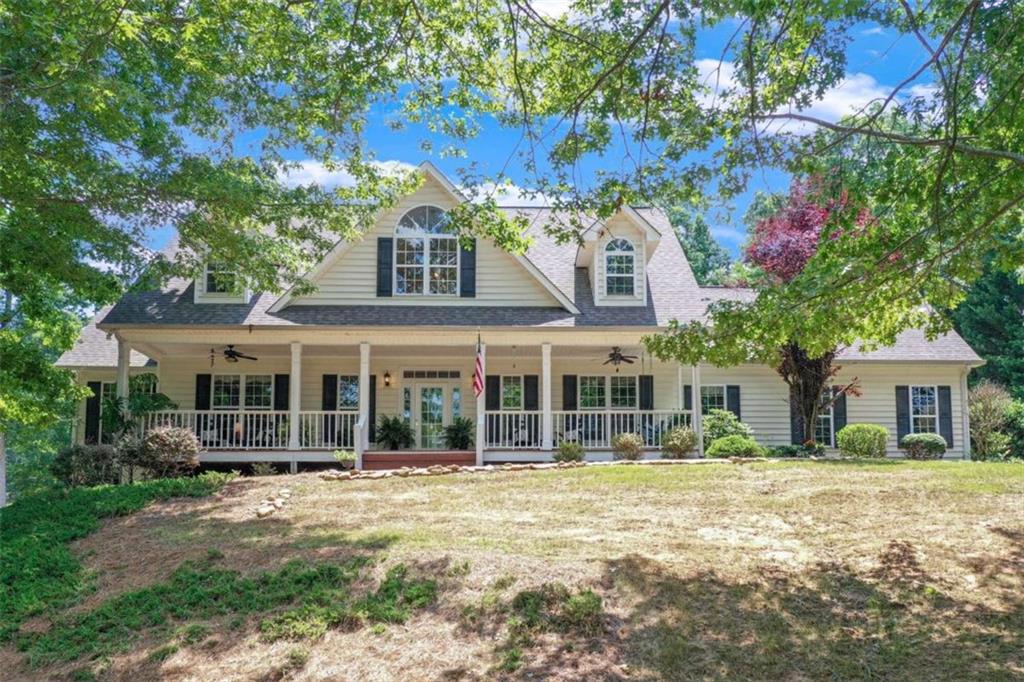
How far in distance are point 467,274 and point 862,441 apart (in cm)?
972

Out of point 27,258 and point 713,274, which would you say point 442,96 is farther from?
point 713,274

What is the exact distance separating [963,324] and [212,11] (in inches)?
1306

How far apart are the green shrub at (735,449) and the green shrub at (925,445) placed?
18.0 ft

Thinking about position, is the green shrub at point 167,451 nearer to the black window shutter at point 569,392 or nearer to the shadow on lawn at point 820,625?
the black window shutter at point 569,392

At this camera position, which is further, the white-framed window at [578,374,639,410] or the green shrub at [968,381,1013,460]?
the green shrub at [968,381,1013,460]

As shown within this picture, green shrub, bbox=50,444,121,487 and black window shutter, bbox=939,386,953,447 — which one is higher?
black window shutter, bbox=939,386,953,447

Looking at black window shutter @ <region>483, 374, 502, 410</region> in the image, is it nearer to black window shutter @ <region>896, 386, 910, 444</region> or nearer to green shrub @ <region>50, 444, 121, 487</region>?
green shrub @ <region>50, 444, 121, 487</region>

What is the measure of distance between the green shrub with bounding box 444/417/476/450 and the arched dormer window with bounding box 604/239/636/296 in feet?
14.9

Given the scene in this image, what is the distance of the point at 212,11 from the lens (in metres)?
9.76

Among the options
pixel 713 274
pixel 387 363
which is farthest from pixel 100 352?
pixel 713 274

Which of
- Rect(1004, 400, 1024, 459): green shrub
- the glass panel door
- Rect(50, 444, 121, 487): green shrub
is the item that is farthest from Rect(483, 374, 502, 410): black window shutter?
Rect(1004, 400, 1024, 459): green shrub

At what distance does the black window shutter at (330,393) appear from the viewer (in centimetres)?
1972

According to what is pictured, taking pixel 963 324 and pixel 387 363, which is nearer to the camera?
pixel 387 363

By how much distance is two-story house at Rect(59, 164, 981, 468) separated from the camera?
17.3 m
